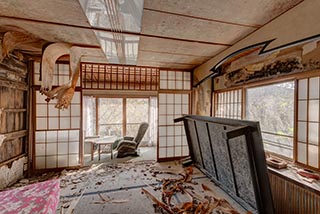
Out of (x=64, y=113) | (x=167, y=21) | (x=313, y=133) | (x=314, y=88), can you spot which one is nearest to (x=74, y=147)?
(x=64, y=113)

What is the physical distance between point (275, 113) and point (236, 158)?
3.67ft

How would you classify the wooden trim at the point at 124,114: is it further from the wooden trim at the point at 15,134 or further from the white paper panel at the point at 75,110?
the wooden trim at the point at 15,134

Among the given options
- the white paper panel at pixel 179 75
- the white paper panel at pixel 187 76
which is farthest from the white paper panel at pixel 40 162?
the white paper panel at pixel 187 76

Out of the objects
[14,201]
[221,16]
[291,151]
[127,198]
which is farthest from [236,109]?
[14,201]

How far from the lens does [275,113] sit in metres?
2.56

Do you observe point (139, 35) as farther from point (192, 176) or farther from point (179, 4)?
point (192, 176)

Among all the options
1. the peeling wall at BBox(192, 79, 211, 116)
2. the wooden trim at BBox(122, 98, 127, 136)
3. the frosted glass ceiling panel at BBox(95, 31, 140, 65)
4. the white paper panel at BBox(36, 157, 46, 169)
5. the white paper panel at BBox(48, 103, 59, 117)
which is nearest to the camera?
the frosted glass ceiling panel at BBox(95, 31, 140, 65)

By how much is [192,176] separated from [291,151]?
1.72m

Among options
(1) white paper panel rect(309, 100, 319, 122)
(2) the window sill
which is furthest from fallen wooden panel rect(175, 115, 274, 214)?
(1) white paper panel rect(309, 100, 319, 122)

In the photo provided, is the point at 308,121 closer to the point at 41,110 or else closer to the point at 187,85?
the point at 187,85

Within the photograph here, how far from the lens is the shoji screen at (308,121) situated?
6.34ft

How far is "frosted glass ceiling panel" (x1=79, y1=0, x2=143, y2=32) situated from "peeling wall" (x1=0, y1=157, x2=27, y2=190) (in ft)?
9.68

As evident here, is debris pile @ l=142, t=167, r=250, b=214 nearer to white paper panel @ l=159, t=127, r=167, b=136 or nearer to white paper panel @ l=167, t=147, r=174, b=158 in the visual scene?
white paper panel @ l=167, t=147, r=174, b=158

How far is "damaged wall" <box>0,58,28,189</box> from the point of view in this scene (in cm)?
280
